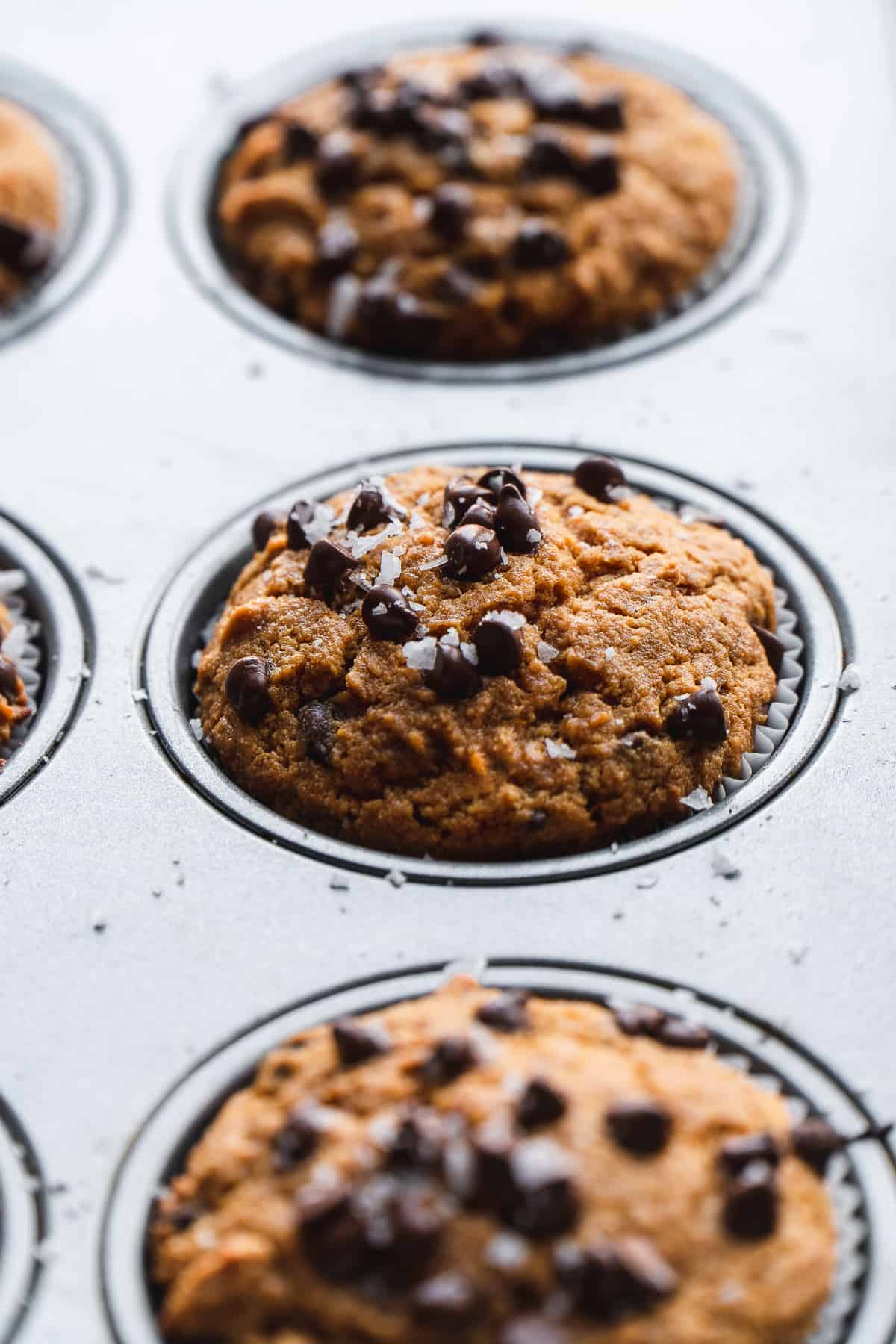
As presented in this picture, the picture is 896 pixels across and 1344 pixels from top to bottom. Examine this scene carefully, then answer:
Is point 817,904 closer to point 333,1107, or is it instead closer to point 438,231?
point 333,1107

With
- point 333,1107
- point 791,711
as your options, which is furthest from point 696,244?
point 333,1107

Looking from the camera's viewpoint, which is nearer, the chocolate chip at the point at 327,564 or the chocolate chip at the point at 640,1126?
the chocolate chip at the point at 640,1126

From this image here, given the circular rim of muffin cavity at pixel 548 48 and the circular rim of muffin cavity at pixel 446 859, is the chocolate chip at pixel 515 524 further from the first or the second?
the circular rim of muffin cavity at pixel 548 48

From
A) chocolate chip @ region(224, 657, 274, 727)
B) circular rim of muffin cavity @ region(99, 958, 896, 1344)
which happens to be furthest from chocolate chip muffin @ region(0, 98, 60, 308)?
circular rim of muffin cavity @ region(99, 958, 896, 1344)

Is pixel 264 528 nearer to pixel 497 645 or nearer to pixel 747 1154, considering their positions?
pixel 497 645

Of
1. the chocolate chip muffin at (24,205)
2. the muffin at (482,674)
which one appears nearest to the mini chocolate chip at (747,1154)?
the muffin at (482,674)

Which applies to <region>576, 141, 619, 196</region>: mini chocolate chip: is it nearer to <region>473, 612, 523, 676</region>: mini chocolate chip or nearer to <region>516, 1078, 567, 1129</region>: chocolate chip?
<region>473, 612, 523, 676</region>: mini chocolate chip

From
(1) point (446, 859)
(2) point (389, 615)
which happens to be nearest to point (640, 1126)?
(1) point (446, 859)
